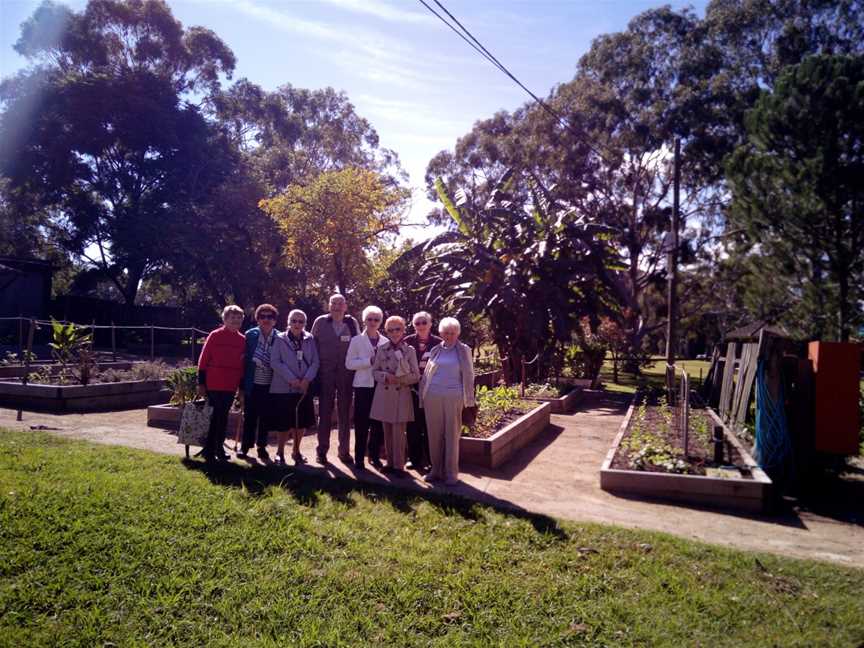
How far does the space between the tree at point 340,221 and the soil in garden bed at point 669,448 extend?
15.0 m

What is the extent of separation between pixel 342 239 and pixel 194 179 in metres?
14.1

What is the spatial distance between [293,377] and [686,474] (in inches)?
164

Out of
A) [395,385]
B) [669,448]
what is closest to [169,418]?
[395,385]

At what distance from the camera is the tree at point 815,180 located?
59.3ft

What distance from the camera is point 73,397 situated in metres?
11.0

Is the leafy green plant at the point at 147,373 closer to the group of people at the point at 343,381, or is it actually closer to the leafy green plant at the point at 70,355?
the leafy green plant at the point at 70,355

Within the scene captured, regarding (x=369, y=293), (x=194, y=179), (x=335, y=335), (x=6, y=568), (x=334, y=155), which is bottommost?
(x=6, y=568)

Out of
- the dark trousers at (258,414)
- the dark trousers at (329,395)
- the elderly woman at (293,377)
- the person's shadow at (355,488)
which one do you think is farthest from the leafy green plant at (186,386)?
the dark trousers at (329,395)

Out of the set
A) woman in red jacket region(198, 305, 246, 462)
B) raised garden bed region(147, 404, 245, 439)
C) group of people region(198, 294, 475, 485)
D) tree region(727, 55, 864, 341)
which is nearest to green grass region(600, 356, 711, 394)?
tree region(727, 55, 864, 341)

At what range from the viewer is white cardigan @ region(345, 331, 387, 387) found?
724 centimetres

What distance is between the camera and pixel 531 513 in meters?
5.88

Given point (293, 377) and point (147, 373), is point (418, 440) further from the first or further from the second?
point (147, 373)

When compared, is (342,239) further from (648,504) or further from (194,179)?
(648,504)

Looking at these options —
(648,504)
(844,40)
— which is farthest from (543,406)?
(844,40)
